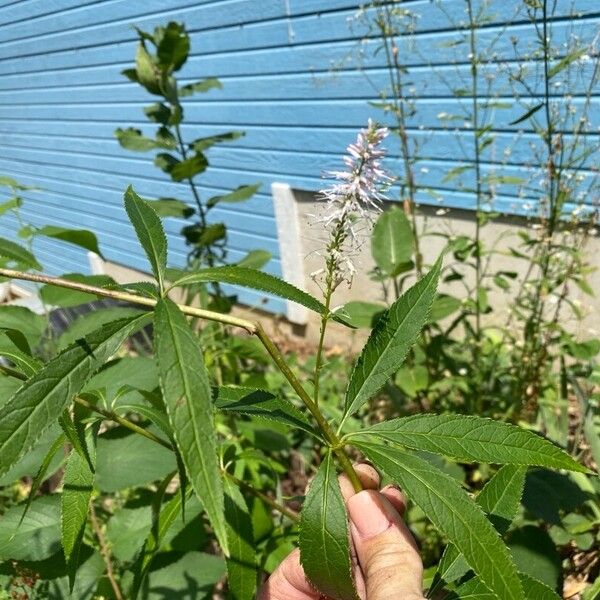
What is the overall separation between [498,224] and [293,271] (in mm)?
1922

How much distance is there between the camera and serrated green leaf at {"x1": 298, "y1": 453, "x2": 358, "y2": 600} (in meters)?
0.89

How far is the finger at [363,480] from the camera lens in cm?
121

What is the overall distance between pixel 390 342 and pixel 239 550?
530 millimetres

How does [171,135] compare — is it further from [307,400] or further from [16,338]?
[307,400]

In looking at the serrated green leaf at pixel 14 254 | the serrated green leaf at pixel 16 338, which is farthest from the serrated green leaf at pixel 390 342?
the serrated green leaf at pixel 14 254

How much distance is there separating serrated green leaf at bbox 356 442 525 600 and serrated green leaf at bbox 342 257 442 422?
0.53 feet

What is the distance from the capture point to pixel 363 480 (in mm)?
1220

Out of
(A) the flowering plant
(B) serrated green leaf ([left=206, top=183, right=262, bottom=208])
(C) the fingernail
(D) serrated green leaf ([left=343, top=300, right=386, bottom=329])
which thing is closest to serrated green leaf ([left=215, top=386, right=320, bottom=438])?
(A) the flowering plant

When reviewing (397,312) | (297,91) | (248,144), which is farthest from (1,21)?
(397,312)

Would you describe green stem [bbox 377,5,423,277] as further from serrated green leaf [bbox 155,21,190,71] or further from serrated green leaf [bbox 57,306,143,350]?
serrated green leaf [bbox 57,306,143,350]

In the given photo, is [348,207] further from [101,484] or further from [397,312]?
[101,484]

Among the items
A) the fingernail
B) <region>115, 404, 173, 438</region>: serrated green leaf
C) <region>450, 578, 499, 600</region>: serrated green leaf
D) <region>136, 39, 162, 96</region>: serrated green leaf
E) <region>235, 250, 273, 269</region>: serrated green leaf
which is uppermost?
<region>136, 39, 162, 96</region>: serrated green leaf

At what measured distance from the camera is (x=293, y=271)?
17.5ft

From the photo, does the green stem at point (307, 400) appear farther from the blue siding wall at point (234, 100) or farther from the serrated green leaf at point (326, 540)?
the blue siding wall at point (234, 100)
